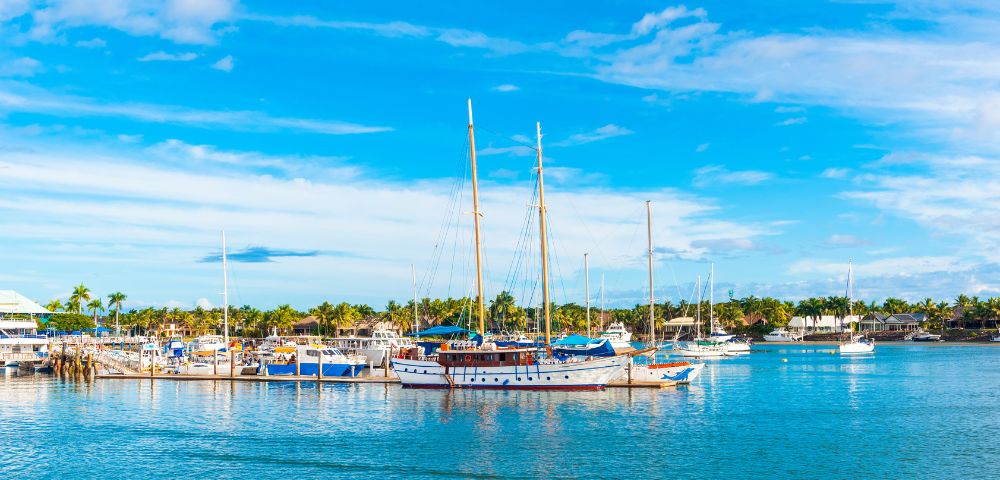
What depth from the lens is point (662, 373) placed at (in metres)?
70.4

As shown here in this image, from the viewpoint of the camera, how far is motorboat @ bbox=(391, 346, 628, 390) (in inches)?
2522

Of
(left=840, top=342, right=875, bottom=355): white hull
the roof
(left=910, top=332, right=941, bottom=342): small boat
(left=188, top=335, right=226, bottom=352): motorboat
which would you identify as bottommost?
(left=910, top=332, right=941, bottom=342): small boat

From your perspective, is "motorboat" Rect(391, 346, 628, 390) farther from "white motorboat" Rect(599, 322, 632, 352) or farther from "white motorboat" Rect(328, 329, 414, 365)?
"white motorboat" Rect(599, 322, 632, 352)

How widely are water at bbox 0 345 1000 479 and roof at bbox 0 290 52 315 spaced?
60380 mm

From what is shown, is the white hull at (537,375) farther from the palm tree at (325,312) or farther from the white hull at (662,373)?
the palm tree at (325,312)

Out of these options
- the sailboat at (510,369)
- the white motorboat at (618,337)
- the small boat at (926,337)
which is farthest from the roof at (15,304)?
the small boat at (926,337)

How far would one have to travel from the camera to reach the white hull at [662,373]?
228 ft

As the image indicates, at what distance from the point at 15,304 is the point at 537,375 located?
10346cm

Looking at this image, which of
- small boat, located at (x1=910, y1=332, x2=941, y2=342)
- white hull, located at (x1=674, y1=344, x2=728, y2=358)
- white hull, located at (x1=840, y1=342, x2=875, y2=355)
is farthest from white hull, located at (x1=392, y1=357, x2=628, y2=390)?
small boat, located at (x1=910, y1=332, x2=941, y2=342)

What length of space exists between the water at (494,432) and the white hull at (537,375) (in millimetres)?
1107

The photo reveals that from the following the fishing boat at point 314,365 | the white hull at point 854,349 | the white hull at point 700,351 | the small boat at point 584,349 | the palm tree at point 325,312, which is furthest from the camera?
the palm tree at point 325,312

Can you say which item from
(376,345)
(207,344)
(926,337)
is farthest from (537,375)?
(926,337)

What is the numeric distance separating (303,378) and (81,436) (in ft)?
96.7

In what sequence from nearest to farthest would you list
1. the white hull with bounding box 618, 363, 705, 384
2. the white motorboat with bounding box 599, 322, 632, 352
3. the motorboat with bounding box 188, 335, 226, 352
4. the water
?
1. the water
2. the white hull with bounding box 618, 363, 705, 384
3. the motorboat with bounding box 188, 335, 226, 352
4. the white motorboat with bounding box 599, 322, 632, 352
